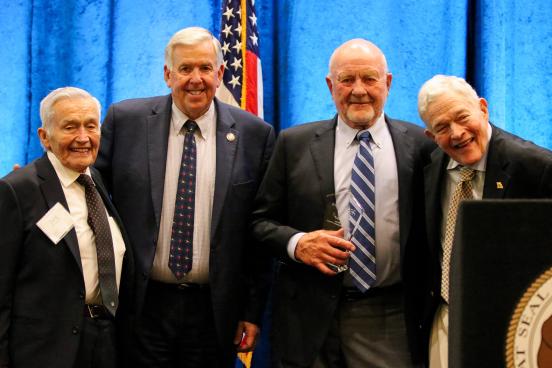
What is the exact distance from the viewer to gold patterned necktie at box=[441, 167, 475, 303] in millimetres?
2014

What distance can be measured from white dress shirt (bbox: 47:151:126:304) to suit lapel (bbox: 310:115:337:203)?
29.9 inches

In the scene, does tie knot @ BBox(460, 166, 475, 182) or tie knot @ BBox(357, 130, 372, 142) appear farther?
tie knot @ BBox(357, 130, 372, 142)

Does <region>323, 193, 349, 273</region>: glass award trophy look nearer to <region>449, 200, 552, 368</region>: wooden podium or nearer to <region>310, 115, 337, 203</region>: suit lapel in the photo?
<region>310, 115, 337, 203</region>: suit lapel

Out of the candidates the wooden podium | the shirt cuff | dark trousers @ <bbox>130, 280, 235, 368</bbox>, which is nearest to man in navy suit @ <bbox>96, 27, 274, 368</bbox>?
dark trousers @ <bbox>130, 280, 235, 368</bbox>

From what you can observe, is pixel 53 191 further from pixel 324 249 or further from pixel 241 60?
pixel 241 60

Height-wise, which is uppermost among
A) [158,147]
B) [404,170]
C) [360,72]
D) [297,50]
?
[297,50]

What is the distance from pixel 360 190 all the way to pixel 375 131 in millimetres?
264

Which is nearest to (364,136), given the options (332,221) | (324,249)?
(332,221)

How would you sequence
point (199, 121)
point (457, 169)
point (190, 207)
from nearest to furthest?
point (457, 169) → point (190, 207) → point (199, 121)

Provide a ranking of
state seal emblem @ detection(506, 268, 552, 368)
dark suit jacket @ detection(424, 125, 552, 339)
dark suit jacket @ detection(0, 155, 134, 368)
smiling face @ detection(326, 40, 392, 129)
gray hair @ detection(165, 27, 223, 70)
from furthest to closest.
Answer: gray hair @ detection(165, 27, 223, 70) → smiling face @ detection(326, 40, 392, 129) → dark suit jacket @ detection(0, 155, 134, 368) → dark suit jacket @ detection(424, 125, 552, 339) → state seal emblem @ detection(506, 268, 552, 368)

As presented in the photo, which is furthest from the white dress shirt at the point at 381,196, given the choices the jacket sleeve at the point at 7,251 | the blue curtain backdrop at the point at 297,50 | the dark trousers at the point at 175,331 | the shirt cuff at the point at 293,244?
the blue curtain backdrop at the point at 297,50

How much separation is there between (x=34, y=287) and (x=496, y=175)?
1440 millimetres

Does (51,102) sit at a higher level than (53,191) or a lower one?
higher

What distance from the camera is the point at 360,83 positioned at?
2.31 metres
